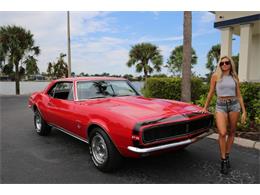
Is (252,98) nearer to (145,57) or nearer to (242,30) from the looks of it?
(242,30)

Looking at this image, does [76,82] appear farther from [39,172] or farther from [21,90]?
[21,90]

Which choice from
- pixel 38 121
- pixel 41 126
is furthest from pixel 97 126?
pixel 38 121

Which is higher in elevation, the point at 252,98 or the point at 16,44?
the point at 16,44

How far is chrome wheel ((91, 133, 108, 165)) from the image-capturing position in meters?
3.90

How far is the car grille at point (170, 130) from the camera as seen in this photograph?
3348 mm

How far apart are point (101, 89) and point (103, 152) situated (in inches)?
59.5

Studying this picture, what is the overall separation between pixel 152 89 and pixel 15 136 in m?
5.33

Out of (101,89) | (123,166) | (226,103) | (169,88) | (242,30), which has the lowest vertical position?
(123,166)

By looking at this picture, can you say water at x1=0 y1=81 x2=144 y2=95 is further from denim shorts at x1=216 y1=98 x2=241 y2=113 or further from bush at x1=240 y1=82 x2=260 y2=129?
denim shorts at x1=216 y1=98 x2=241 y2=113

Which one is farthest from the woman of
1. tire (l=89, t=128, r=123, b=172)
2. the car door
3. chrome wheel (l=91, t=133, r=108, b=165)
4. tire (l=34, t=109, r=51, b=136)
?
tire (l=34, t=109, r=51, b=136)

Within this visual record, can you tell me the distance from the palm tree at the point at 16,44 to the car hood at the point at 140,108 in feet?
57.1

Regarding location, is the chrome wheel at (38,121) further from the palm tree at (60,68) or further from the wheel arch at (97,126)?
the palm tree at (60,68)

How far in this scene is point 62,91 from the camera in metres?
5.48

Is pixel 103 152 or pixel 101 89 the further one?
pixel 101 89
